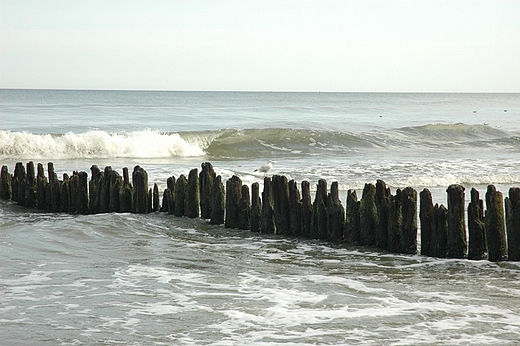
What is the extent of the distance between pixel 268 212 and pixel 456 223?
3.03m

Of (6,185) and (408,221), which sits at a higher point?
(6,185)

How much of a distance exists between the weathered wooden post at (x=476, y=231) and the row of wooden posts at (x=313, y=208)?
1 cm

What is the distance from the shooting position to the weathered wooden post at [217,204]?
11.3 m

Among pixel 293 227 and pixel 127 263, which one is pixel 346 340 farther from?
pixel 293 227

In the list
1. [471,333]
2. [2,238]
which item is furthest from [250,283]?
[2,238]

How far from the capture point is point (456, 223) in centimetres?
897

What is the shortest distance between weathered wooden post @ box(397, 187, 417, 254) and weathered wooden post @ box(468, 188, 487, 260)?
0.74m

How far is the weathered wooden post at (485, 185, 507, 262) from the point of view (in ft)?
28.6

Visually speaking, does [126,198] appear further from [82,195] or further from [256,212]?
[256,212]

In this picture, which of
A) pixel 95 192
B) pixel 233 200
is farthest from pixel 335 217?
pixel 95 192

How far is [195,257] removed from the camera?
9.06m

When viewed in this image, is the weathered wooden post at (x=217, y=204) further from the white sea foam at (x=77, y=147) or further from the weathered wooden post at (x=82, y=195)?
the white sea foam at (x=77, y=147)

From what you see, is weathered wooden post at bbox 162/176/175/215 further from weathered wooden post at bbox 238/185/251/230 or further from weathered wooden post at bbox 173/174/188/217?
weathered wooden post at bbox 238/185/251/230

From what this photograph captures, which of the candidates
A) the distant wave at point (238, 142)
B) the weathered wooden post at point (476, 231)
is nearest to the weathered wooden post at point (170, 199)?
the weathered wooden post at point (476, 231)
